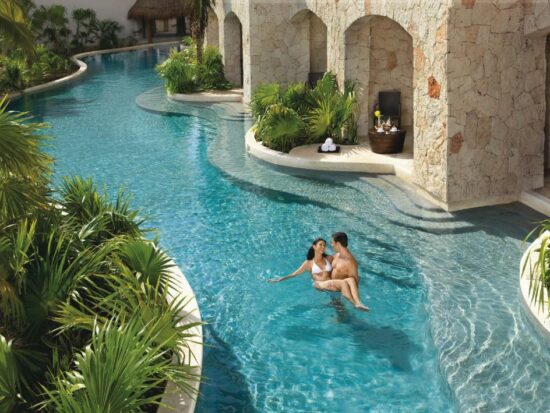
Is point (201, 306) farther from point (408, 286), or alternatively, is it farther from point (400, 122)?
point (400, 122)

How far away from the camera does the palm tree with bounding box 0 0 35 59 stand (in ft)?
23.5

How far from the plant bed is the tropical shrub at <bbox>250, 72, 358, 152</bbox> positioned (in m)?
1.28

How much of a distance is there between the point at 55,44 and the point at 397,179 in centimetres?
3152

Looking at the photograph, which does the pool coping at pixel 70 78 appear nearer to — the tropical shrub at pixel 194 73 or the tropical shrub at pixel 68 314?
the tropical shrub at pixel 194 73

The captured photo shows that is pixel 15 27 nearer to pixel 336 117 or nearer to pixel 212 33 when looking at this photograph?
pixel 336 117

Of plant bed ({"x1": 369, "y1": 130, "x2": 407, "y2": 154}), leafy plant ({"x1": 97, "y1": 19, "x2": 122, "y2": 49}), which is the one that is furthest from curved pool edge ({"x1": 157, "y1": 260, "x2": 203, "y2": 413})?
leafy plant ({"x1": 97, "y1": 19, "x2": 122, "y2": 49})

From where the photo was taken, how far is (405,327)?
8.18 meters

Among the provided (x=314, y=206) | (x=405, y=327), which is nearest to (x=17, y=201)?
(x=405, y=327)

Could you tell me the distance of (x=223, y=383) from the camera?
23.3 ft

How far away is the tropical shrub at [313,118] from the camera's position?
1656cm

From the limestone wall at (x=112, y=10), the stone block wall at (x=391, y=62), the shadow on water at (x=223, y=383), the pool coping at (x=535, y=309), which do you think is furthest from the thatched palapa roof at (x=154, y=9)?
the shadow on water at (x=223, y=383)

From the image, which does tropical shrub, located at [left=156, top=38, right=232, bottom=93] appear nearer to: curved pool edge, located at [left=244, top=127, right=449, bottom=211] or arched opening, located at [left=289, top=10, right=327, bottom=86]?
arched opening, located at [left=289, top=10, right=327, bottom=86]

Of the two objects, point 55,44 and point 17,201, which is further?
point 55,44

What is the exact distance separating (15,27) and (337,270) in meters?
4.47
